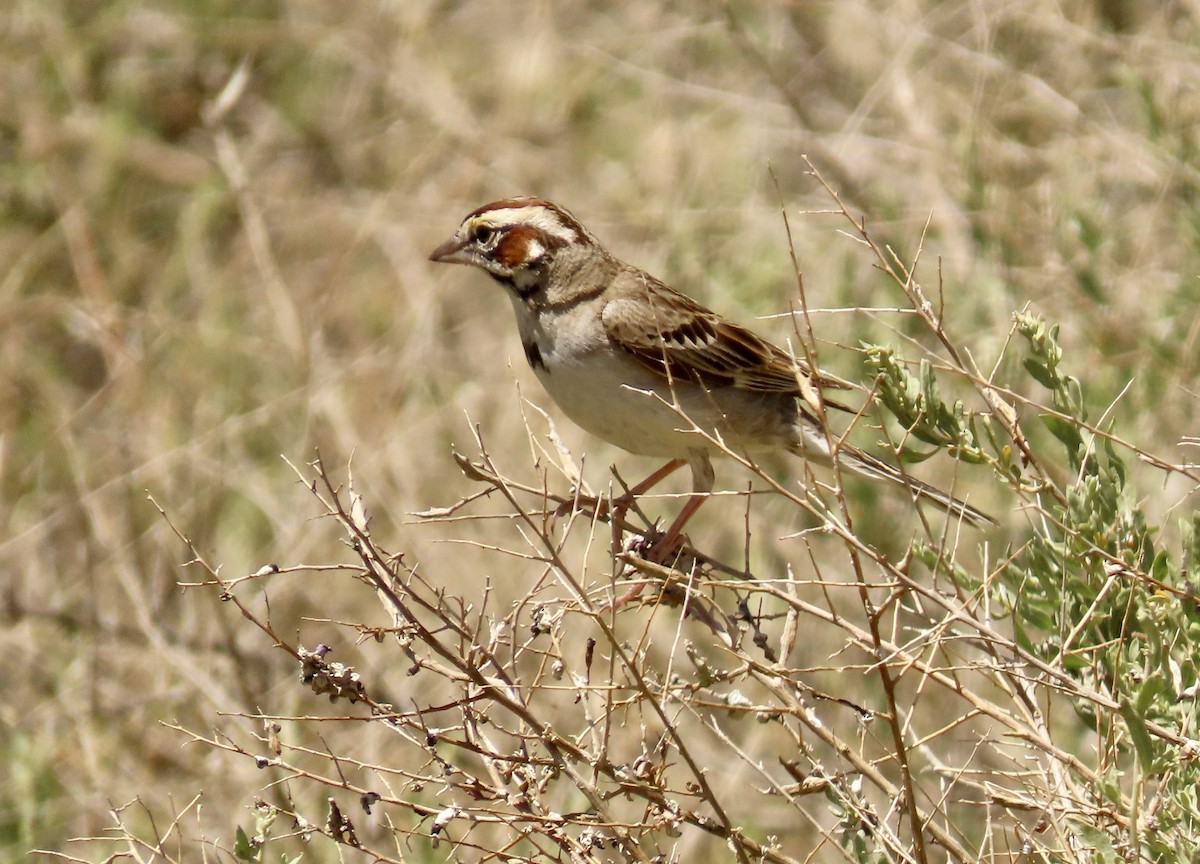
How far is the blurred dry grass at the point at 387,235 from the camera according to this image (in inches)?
192

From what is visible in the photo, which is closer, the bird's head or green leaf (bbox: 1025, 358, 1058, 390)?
green leaf (bbox: 1025, 358, 1058, 390)

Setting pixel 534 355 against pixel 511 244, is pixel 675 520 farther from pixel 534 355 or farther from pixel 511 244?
pixel 511 244

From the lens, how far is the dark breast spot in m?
4.30

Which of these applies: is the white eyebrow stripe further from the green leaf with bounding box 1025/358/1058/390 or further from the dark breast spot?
the green leaf with bounding box 1025/358/1058/390

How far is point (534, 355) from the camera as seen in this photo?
4.32m

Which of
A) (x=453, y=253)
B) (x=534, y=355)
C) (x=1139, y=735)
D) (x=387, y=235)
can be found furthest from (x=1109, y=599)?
(x=387, y=235)

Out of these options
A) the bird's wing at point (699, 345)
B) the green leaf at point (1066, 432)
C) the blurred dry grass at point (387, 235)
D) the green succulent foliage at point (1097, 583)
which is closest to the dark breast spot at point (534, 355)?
the blurred dry grass at point (387, 235)

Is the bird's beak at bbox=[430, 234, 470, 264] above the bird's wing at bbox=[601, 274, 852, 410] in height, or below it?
above

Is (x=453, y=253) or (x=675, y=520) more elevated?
(x=453, y=253)

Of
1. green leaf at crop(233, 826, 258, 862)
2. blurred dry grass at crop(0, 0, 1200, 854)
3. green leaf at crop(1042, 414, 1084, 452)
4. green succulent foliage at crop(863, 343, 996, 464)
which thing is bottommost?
blurred dry grass at crop(0, 0, 1200, 854)

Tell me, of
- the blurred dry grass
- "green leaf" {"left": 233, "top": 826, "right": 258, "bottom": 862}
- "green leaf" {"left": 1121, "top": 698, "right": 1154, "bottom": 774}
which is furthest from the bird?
"green leaf" {"left": 1121, "top": 698, "right": 1154, "bottom": 774}

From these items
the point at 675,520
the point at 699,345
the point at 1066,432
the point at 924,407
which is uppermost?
the point at 924,407

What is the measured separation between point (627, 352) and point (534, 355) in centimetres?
26

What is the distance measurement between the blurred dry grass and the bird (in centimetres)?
23
